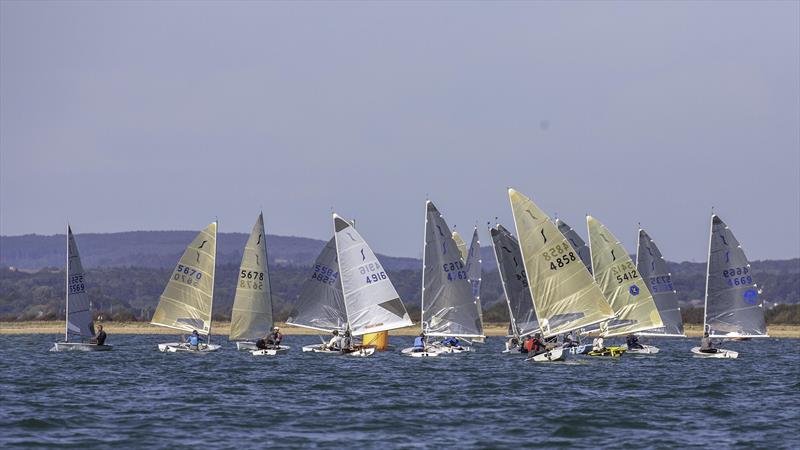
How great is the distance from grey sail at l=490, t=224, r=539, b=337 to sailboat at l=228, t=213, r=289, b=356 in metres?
12.3

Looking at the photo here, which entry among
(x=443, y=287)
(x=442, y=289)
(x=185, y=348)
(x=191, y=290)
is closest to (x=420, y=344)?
(x=442, y=289)

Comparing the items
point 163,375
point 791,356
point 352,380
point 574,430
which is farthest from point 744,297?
point 574,430

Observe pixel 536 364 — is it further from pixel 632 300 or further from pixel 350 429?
pixel 350 429

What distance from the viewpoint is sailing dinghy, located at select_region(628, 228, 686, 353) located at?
8112 centimetres

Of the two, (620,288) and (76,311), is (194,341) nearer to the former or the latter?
(76,311)

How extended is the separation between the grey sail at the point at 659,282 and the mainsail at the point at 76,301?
31729 millimetres

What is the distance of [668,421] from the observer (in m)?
39.3

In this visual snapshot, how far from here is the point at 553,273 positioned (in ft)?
184

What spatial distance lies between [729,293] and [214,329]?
7233 centimetres

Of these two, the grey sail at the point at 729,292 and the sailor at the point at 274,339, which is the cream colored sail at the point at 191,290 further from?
the grey sail at the point at 729,292

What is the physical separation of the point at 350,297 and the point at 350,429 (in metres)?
28.9

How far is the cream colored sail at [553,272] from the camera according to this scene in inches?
2190

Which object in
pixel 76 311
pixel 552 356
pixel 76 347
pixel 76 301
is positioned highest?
pixel 76 301

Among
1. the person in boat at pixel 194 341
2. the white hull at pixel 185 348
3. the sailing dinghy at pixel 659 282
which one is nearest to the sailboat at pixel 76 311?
the white hull at pixel 185 348
